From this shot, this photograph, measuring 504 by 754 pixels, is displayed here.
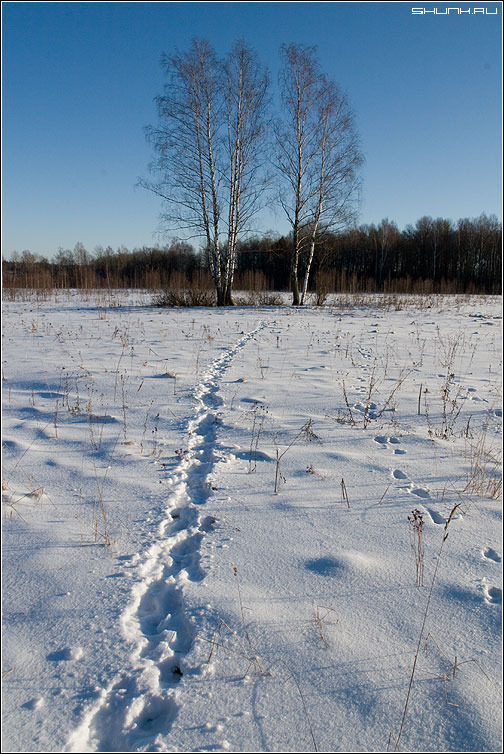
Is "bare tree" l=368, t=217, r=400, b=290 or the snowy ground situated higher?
"bare tree" l=368, t=217, r=400, b=290

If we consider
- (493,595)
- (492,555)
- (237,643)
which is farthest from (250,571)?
(492,555)

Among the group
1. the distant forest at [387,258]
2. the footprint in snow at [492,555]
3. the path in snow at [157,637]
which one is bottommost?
the path in snow at [157,637]

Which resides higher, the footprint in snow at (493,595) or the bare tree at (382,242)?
the bare tree at (382,242)

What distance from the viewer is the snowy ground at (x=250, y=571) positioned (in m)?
1.52

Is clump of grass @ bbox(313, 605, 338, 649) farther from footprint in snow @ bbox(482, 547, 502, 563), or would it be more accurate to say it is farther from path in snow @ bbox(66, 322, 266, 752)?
footprint in snow @ bbox(482, 547, 502, 563)

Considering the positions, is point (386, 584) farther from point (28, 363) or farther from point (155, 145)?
point (155, 145)

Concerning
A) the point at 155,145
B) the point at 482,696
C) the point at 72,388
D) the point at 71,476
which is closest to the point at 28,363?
the point at 72,388

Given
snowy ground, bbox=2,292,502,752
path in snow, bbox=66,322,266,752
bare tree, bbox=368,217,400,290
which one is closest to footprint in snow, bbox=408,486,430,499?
snowy ground, bbox=2,292,502,752

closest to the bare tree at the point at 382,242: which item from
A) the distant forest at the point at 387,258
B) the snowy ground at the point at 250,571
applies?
the distant forest at the point at 387,258

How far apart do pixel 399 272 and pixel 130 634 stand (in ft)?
151

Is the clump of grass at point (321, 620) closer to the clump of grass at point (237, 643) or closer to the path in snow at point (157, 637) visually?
the clump of grass at point (237, 643)

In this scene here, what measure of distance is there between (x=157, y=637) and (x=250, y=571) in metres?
0.57

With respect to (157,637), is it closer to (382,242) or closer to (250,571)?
(250,571)

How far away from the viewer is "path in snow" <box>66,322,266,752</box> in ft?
A: 4.85
